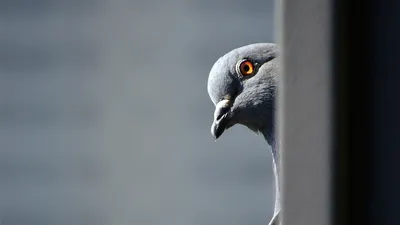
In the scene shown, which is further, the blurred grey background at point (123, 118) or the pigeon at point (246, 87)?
the blurred grey background at point (123, 118)

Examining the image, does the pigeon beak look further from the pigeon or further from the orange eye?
the orange eye

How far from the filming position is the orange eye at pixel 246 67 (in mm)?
3598

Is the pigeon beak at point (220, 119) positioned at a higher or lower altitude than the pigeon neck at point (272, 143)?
higher

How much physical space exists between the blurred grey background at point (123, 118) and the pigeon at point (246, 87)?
2960 mm

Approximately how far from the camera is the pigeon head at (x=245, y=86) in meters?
3.58

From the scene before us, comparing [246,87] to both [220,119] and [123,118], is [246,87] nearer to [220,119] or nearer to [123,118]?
[220,119]

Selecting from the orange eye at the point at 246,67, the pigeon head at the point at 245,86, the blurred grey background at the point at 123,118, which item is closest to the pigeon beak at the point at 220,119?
the pigeon head at the point at 245,86

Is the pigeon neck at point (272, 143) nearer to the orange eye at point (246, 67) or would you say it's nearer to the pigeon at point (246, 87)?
the pigeon at point (246, 87)

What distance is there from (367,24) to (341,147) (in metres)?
0.18

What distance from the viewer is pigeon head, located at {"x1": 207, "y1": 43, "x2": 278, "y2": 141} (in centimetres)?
358

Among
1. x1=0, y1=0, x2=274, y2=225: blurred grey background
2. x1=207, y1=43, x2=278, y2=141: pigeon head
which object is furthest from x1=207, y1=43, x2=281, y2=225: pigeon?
x1=0, y1=0, x2=274, y2=225: blurred grey background

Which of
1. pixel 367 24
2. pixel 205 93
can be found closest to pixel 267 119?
pixel 367 24

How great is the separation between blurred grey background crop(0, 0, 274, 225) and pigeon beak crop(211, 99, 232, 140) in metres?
3.02

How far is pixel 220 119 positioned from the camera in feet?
11.7
